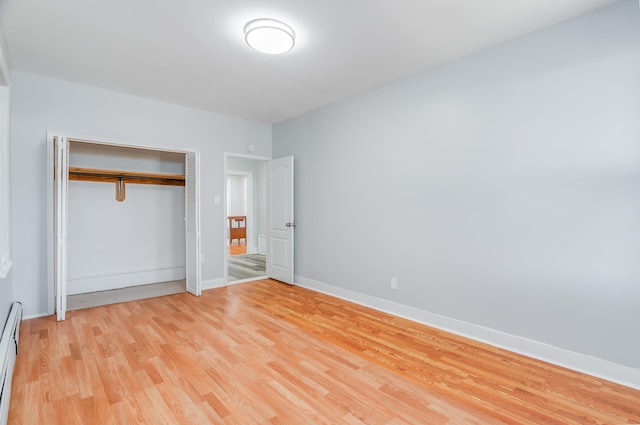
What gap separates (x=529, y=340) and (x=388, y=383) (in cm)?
138

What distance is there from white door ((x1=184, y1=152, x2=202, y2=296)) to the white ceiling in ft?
3.40

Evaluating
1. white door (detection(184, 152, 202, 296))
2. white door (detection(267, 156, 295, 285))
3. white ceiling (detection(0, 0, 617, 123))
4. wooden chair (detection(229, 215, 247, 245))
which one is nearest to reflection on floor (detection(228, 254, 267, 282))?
white door (detection(267, 156, 295, 285))

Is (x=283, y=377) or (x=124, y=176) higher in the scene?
A: (x=124, y=176)

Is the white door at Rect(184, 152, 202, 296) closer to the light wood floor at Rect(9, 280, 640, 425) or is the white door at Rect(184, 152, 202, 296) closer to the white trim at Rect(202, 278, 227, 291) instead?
the white trim at Rect(202, 278, 227, 291)

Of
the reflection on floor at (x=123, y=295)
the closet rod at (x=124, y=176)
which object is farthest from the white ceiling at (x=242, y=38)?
the reflection on floor at (x=123, y=295)

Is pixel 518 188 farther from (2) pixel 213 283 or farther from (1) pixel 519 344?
(2) pixel 213 283

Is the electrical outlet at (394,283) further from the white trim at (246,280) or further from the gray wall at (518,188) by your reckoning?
the white trim at (246,280)

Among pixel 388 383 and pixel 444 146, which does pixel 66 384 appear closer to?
pixel 388 383

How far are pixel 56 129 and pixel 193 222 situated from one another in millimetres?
1902

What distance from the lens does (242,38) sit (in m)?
2.70

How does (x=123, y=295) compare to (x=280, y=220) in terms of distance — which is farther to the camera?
(x=280, y=220)

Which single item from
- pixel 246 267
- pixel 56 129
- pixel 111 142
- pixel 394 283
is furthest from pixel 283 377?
pixel 246 267

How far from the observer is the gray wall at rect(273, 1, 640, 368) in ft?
7.39

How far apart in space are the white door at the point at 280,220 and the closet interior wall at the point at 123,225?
148 centimetres
